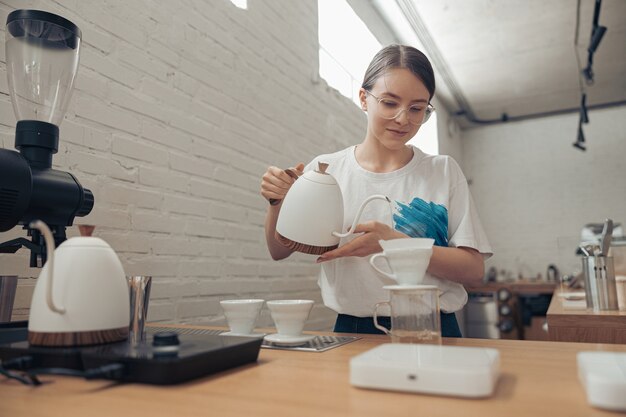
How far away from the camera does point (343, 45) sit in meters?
3.43

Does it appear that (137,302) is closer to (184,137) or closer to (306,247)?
(306,247)

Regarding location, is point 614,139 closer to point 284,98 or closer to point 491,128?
point 491,128

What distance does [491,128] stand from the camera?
6.55 metres

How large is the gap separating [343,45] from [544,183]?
396 centimetres

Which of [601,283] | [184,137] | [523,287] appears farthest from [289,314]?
[523,287]

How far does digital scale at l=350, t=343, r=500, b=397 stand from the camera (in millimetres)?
533

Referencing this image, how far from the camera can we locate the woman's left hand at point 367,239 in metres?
0.97

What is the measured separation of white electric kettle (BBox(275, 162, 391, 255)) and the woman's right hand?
8 cm

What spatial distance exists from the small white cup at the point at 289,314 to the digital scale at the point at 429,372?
281 mm

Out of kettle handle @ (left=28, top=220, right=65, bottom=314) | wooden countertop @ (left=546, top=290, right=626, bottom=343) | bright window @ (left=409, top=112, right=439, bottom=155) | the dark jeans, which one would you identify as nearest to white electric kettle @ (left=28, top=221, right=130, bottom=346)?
kettle handle @ (left=28, top=220, right=65, bottom=314)

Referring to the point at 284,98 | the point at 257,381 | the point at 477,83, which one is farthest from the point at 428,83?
the point at 477,83

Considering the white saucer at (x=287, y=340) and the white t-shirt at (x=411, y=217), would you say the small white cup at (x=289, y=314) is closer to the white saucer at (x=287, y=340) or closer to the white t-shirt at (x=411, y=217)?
the white saucer at (x=287, y=340)

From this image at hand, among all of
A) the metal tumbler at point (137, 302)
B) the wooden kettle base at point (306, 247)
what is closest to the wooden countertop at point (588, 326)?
the wooden kettle base at point (306, 247)

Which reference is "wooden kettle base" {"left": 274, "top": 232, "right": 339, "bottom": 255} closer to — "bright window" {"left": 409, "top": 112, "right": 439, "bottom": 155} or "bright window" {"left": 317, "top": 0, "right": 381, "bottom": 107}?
"bright window" {"left": 317, "top": 0, "right": 381, "bottom": 107}
